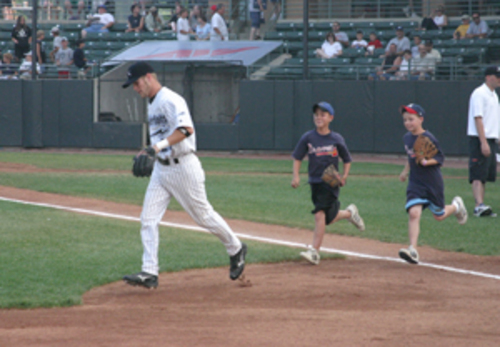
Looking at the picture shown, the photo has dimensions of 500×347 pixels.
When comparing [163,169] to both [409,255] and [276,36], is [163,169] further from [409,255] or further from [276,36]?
[276,36]

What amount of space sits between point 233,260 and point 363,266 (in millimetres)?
1639

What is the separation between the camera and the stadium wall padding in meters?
19.8

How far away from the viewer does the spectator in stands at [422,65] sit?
2006cm

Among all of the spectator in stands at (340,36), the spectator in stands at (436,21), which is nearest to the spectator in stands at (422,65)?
the spectator in stands at (436,21)

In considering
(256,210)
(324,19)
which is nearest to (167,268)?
(256,210)

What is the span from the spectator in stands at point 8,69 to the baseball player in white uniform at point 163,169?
18577 millimetres

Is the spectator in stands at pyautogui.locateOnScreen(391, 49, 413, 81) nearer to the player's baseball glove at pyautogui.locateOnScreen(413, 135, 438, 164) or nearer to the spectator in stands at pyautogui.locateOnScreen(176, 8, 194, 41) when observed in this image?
the spectator in stands at pyautogui.locateOnScreen(176, 8, 194, 41)

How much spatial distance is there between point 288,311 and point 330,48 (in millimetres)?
19034

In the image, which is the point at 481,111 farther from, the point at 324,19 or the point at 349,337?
the point at 324,19

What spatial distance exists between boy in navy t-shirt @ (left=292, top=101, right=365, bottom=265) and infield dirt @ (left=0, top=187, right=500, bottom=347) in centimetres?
39

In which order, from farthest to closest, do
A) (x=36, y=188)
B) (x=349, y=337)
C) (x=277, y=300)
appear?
(x=36, y=188) → (x=277, y=300) → (x=349, y=337)

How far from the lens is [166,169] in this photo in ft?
19.6

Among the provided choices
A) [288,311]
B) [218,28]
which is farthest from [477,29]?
[288,311]

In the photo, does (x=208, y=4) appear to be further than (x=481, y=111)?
Yes
